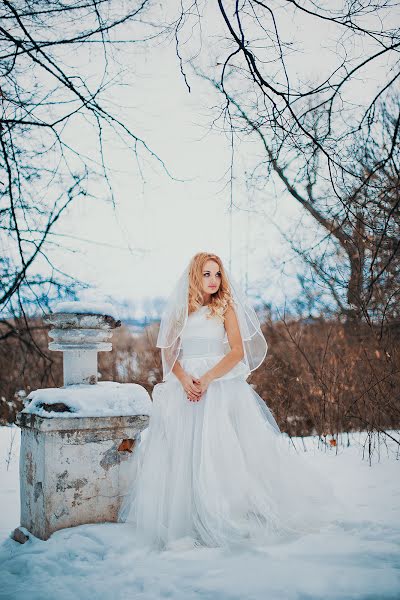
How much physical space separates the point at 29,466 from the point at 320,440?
3.17 m

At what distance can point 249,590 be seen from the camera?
6.49 ft

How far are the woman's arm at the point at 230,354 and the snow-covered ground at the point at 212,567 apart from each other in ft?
3.07

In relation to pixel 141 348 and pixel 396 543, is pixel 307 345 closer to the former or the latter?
pixel 141 348

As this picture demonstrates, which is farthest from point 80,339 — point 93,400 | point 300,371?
point 300,371

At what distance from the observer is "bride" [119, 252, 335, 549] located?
2.64m

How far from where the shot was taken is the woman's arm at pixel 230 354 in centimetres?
294

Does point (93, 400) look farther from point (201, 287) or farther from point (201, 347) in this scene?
point (201, 287)

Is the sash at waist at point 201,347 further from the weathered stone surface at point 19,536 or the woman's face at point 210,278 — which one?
the weathered stone surface at point 19,536

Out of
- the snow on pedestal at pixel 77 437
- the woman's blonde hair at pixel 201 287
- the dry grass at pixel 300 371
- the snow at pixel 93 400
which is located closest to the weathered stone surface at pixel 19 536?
the snow on pedestal at pixel 77 437

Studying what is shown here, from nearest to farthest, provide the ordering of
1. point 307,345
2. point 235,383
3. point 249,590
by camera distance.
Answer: point 249,590 < point 235,383 < point 307,345

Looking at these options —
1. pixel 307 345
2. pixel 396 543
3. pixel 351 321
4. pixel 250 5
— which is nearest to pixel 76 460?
pixel 396 543

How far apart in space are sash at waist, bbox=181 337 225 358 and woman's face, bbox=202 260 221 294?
1.10 ft

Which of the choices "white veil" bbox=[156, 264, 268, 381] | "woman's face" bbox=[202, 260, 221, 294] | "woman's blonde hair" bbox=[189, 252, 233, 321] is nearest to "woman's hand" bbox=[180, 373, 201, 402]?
"white veil" bbox=[156, 264, 268, 381]

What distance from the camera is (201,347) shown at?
3113 mm
